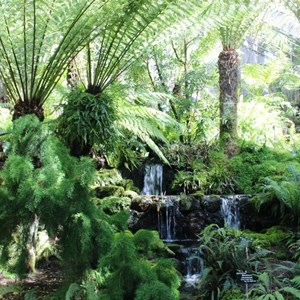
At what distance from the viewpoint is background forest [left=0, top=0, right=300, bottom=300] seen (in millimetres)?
2191

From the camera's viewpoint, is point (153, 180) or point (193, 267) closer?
point (193, 267)

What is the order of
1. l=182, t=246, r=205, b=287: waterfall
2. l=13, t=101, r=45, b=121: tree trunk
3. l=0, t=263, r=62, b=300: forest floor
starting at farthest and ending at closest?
l=182, t=246, r=205, b=287: waterfall
l=13, t=101, r=45, b=121: tree trunk
l=0, t=263, r=62, b=300: forest floor

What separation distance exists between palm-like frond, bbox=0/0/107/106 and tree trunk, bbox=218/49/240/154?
9.67 feet

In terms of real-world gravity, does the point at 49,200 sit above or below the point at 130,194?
above

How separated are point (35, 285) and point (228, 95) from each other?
387cm

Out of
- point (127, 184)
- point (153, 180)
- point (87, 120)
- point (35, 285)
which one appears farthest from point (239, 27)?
point (35, 285)

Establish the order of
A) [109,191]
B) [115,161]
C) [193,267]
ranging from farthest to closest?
[115,161] → [109,191] → [193,267]

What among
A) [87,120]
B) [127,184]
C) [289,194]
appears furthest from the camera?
[127,184]

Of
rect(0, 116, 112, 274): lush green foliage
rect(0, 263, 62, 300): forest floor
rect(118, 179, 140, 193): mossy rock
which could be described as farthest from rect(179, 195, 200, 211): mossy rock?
rect(0, 116, 112, 274): lush green foliage

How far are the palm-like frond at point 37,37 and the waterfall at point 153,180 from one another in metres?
2.55

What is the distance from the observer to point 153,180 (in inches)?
218

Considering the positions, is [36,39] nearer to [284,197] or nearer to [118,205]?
[118,205]

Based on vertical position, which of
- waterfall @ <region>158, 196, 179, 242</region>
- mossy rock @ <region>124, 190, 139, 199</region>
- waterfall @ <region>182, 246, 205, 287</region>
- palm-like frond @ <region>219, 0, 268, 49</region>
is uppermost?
palm-like frond @ <region>219, 0, 268, 49</region>

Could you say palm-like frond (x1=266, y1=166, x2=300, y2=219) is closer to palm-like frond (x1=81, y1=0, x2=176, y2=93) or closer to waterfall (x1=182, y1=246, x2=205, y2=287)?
waterfall (x1=182, y1=246, x2=205, y2=287)
